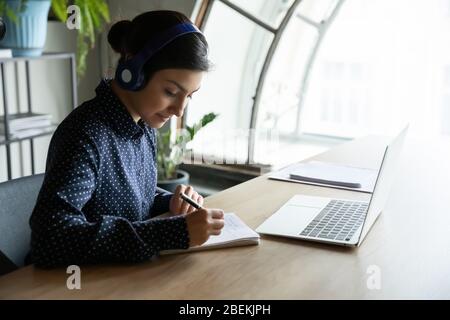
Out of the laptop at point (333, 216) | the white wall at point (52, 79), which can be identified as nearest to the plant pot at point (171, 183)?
the white wall at point (52, 79)

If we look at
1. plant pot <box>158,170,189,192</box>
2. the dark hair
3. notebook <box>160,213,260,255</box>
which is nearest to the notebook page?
notebook <box>160,213,260,255</box>

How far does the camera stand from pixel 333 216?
5.16ft

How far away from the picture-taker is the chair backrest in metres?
1.46

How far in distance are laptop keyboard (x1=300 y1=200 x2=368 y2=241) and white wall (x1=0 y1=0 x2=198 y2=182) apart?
→ 6.66 feet

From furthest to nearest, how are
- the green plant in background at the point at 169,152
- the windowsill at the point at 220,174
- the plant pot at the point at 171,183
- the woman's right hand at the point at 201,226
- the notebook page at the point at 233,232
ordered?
the windowsill at the point at 220,174, the green plant in background at the point at 169,152, the plant pot at the point at 171,183, the notebook page at the point at 233,232, the woman's right hand at the point at 201,226

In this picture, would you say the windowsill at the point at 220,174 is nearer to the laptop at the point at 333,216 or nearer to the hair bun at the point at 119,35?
the laptop at the point at 333,216

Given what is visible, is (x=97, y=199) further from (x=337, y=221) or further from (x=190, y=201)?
(x=337, y=221)

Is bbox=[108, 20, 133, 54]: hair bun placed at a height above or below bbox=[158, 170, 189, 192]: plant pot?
above

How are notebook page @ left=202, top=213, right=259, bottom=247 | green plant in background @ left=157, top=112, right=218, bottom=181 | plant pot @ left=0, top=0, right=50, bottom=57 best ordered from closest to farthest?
notebook page @ left=202, top=213, right=259, bottom=247 → plant pot @ left=0, top=0, right=50, bottom=57 → green plant in background @ left=157, top=112, right=218, bottom=181

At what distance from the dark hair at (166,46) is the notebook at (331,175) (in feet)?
2.44

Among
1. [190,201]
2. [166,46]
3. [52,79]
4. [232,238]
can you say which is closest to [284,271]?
[232,238]

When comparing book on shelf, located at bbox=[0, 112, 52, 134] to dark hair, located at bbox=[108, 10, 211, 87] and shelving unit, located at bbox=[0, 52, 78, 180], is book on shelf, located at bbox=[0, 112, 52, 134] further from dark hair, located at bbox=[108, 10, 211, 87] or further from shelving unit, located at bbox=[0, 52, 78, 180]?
dark hair, located at bbox=[108, 10, 211, 87]

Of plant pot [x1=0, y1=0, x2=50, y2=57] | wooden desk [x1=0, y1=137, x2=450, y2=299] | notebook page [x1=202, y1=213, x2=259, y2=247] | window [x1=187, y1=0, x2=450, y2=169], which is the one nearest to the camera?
wooden desk [x1=0, y1=137, x2=450, y2=299]

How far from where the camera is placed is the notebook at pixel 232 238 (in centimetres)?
131
